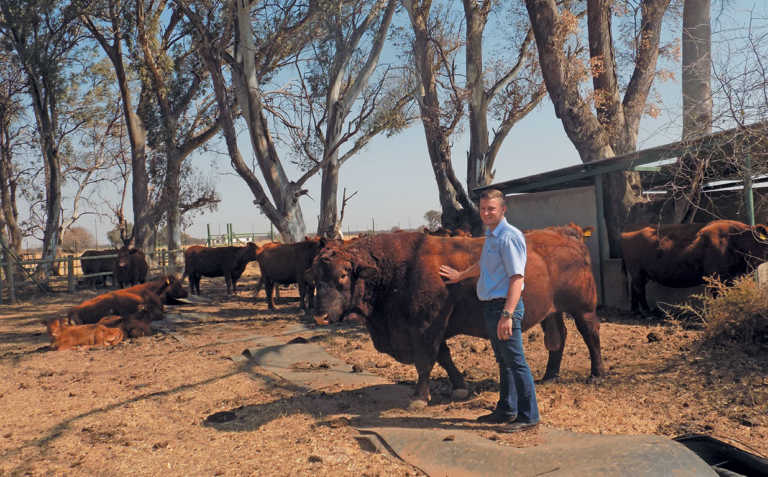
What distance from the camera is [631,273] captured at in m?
9.43

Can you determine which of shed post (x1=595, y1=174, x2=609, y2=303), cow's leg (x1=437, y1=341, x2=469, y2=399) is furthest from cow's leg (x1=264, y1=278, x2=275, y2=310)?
cow's leg (x1=437, y1=341, x2=469, y2=399)

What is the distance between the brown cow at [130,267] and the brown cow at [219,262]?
1.32 m

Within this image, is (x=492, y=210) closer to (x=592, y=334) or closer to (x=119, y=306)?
(x=592, y=334)

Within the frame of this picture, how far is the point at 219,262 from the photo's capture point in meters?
17.1

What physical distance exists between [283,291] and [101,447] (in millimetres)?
12626

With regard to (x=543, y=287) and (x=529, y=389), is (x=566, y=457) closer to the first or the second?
(x=529, y=389)

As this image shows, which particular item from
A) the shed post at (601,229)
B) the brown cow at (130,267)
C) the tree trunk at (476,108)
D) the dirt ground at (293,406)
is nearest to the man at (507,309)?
the dirt ground at (293,406)

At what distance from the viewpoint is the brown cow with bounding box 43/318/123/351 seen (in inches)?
335

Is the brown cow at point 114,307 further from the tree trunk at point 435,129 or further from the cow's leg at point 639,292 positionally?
the cow's leg at point 639,292

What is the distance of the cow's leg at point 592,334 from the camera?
5.37 m

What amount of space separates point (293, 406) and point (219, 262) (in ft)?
42.0

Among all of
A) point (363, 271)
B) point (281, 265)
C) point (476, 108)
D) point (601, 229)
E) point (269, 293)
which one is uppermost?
point (476, 108)

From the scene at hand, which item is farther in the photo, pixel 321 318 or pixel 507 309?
pixel 321 318

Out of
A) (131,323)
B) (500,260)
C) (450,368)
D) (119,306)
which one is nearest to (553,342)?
(450,368)
